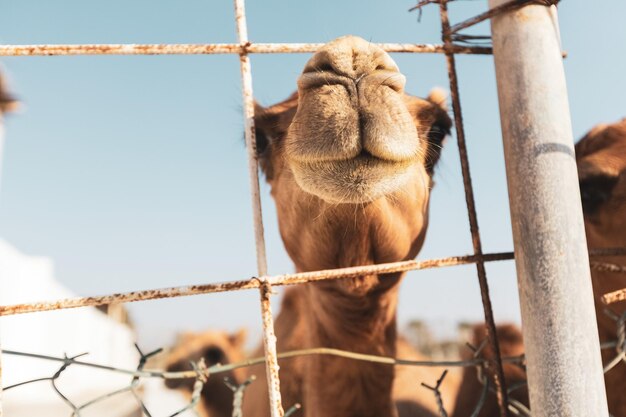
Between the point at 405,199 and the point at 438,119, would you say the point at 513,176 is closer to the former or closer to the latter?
the point at 405,199

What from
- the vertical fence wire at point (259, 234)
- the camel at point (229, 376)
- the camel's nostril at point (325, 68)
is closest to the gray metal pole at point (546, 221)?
the camel's nostril at point (325, 68)

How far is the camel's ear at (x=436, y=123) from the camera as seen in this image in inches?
123

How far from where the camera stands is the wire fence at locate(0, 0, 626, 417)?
67.5 inches

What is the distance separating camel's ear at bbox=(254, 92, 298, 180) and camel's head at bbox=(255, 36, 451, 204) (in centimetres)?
88

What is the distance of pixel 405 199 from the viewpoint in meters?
2.98

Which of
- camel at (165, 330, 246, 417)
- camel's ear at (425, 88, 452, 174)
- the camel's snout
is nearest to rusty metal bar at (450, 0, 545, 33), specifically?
the camel's snout

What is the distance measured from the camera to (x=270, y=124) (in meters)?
3.12

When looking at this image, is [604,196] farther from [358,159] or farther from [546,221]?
[358,159]

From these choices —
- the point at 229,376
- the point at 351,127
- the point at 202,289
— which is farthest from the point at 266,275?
the point at 229,376

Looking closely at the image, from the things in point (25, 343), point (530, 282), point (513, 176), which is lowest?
point (25, 343)

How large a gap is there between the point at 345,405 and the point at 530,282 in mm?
1918

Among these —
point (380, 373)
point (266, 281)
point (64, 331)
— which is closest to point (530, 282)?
point (266, 281)

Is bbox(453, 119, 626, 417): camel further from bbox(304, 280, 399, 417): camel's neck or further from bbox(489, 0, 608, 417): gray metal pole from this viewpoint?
bbox(489, 0, 608, 417): gray metal pole

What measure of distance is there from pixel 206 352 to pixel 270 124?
5.48 metres
